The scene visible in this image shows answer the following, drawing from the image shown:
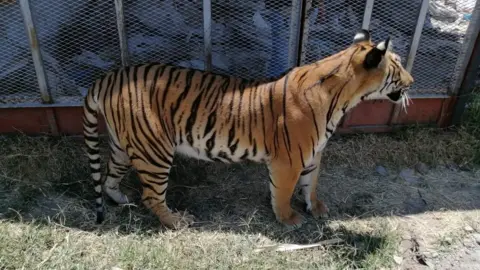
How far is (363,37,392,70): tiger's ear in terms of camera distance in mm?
3153

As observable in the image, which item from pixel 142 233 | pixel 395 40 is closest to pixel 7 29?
pixel 142 233

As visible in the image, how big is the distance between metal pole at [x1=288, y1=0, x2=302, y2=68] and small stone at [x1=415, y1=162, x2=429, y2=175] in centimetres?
148

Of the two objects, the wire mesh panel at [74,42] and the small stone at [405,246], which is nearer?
the small stone at [405,246]

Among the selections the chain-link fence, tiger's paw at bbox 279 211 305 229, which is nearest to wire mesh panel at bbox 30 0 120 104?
the chain-link fence

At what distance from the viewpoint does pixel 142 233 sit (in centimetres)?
364

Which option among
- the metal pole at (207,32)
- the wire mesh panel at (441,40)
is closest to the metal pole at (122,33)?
the metal pole at (207,32)

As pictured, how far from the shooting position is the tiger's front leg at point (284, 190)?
3.53 metres

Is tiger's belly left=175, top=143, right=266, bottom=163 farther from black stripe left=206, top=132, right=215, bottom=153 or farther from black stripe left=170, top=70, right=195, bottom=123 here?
black stripe left=170, top=70, right=195, bottom=123

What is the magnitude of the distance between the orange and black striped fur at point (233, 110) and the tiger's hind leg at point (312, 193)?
28cm

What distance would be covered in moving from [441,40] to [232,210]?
2.36 meters

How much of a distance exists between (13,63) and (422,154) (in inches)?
142

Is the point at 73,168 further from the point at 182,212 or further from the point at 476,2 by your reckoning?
the point at 476,2

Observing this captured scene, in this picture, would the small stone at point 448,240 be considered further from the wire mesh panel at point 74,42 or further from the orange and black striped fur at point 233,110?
the wire mesh panel at point 74,42

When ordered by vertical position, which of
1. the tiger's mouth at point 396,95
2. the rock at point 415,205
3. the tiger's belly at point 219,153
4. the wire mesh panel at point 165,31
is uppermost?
the wire mesh panel at point 165,31
